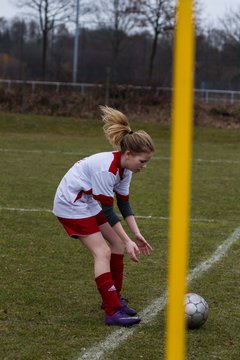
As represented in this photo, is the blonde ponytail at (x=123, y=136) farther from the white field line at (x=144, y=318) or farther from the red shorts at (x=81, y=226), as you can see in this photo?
the white field line at (x=144, y=318)

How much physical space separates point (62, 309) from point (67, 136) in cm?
2215

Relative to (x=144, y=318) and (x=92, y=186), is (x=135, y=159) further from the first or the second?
(x=144, y=318)

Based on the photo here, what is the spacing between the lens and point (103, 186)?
5328 millimetres

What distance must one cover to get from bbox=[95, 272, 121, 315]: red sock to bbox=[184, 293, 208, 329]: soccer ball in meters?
0.53

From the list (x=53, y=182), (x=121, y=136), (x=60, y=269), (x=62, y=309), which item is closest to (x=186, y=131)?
(x=121, y=136)

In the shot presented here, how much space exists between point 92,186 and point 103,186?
0.11 metres

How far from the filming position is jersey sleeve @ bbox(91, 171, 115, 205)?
5.33 metres

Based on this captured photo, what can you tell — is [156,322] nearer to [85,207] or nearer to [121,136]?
[85,207]

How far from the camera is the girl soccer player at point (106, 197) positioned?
5.35 meters

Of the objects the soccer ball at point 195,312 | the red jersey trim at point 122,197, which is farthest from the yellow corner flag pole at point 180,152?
the red jersey trim at point 122,197

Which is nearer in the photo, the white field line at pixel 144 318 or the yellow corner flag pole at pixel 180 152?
the yellow corner flag pole at pixel 180 152

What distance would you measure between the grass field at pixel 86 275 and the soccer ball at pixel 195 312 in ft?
0.27

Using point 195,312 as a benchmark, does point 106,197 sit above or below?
above

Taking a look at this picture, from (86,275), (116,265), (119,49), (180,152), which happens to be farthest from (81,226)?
(119,49)
